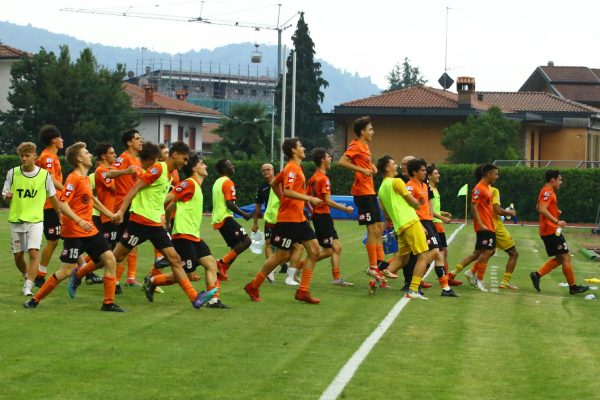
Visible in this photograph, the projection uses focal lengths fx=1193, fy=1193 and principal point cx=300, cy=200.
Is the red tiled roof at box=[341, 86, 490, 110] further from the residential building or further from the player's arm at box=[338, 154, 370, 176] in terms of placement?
the player's arm at box=[338, 154, 370, 176]

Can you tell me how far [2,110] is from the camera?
77438 mm

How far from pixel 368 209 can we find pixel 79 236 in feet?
15.8

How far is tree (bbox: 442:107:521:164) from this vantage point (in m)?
62.8

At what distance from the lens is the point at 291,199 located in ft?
45.6

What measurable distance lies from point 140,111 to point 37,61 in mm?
8539

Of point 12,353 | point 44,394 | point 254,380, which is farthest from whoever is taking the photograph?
point 12,353

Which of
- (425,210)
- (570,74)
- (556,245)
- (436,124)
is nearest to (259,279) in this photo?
(425,210)

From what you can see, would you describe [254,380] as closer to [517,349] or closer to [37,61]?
[517,349]

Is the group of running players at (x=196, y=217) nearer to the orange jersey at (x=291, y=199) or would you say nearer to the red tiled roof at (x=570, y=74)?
the orange jersey at (x=291, y=199)

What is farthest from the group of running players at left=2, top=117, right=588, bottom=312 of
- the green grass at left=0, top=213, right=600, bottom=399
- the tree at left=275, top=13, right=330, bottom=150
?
the tree at left=275, top=13, right=330, bottom=150

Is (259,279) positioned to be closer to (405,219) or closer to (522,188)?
(405,219)

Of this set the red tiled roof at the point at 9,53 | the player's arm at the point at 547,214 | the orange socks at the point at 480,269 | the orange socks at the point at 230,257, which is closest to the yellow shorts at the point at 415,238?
the orange socks at the point at 480,269

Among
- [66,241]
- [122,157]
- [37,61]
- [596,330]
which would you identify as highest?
[37,61]

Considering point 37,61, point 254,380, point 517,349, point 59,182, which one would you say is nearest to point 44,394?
point 254,380
